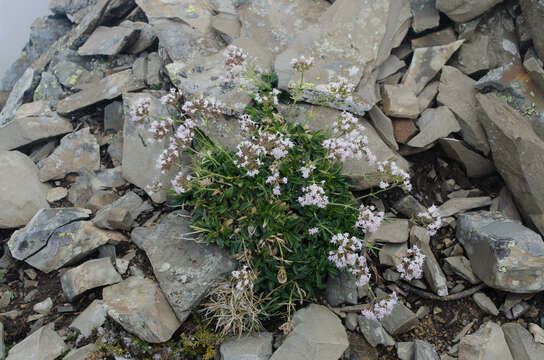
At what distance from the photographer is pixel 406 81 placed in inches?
209

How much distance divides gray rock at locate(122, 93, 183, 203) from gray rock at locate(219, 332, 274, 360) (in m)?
2.03

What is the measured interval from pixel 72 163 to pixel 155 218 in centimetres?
165

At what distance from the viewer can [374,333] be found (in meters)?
3.99

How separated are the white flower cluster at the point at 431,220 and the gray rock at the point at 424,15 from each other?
289cm

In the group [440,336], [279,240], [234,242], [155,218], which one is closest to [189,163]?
[155,218]

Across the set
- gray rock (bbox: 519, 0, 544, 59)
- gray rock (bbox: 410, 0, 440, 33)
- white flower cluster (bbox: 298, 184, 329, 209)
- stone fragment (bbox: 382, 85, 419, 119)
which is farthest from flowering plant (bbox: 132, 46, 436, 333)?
gray rock (bbox: 519, 0, 544, 59)

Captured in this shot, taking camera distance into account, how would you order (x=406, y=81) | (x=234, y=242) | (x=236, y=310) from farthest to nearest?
(x=406, y=81) → (x=234, y=242) → (x=236, y=310)

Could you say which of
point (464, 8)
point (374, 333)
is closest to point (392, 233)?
point (374, 333)

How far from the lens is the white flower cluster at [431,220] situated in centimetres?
407

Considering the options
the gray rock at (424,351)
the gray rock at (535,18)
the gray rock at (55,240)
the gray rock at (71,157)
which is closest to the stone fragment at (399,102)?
the gray rock at (535,18)

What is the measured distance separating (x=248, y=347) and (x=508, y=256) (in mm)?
2871

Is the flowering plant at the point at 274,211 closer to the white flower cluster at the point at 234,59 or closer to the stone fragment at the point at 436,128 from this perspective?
the white flower cluster at the point at 234,59

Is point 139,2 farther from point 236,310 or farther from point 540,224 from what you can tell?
point 540,224

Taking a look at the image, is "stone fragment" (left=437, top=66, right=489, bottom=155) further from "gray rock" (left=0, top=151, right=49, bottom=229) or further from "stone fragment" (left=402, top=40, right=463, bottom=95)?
"gray rock" (left=0, top=151, right=49, bottom=229)
